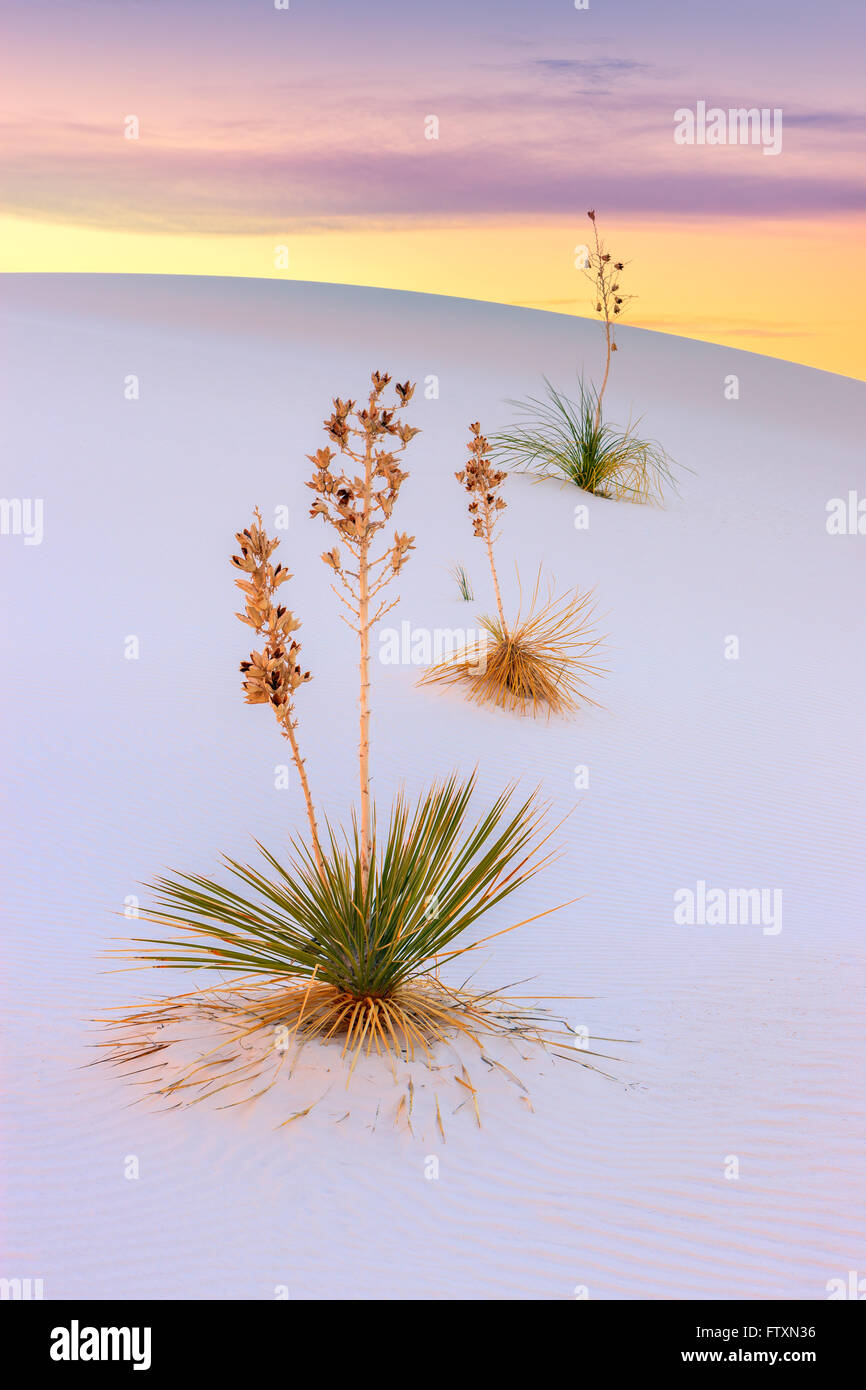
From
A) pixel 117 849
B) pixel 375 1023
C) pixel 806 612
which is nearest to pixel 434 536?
pixel 806 612

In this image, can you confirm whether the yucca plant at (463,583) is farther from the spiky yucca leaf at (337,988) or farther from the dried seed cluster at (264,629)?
the dried seed cluster at (264,629)

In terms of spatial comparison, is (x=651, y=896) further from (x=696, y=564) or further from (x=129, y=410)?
(x=129, y=410)

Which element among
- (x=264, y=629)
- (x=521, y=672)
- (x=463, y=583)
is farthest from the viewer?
(x=463, y=583)

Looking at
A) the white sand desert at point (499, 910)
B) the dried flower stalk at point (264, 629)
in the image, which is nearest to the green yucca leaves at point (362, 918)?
the white sand desert at point (499, 910)

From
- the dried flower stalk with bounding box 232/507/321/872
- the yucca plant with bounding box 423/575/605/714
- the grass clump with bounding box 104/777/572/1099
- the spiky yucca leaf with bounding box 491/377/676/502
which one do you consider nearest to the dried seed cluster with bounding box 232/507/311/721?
the dried flower stalk with bounding box 232/507/321/872

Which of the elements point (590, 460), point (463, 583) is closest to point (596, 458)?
point (590, 460)

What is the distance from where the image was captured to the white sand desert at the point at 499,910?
2.97m

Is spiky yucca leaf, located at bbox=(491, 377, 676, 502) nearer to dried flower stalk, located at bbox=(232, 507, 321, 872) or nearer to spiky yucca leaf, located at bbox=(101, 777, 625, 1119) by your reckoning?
spiky yucca leaf, located at bbox=(101, 777, 625, 1119)

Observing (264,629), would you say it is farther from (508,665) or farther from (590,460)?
(590,460)

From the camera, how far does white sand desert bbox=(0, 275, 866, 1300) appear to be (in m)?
2.97

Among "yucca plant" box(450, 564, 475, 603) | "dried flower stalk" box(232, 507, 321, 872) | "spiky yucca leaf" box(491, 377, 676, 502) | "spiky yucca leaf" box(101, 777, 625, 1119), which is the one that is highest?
"spiky yucca leaf" box(491, 377, 676, 502)

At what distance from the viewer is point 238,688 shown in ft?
28.0

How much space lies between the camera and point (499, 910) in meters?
5.70

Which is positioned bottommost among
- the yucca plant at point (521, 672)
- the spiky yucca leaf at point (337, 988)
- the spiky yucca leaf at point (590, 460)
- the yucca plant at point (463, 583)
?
the spiky yucca leaf at point (337, 988)
